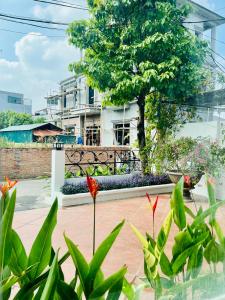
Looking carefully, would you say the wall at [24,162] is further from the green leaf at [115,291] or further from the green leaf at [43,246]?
the green leaf at [115,291]

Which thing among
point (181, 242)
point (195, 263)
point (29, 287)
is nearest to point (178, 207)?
point (181, 242)

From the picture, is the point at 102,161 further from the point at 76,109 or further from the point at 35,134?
the point at 35,134

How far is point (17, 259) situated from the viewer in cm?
75

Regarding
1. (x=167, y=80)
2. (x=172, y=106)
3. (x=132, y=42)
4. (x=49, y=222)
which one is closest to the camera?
(x=49, y=222)

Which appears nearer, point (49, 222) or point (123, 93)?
point (49, 222)

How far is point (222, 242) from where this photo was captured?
113cm

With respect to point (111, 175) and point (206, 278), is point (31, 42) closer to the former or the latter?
point (111, 175)

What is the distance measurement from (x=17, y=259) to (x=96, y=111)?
0.83 metres

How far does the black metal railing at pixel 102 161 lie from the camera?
57.6 inches

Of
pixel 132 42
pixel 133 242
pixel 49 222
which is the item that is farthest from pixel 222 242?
pixel 132 42

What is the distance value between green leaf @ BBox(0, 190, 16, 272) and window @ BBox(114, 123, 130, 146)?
890mm

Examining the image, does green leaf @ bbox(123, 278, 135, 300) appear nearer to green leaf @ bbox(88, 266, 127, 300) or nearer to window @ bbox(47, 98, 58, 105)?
green leaf @ bbox(88, 266, 127, 300)

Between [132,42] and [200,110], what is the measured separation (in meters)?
0.57

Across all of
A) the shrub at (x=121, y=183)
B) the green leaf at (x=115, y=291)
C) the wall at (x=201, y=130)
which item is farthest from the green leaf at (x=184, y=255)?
the wall at (x=201, y=130)
